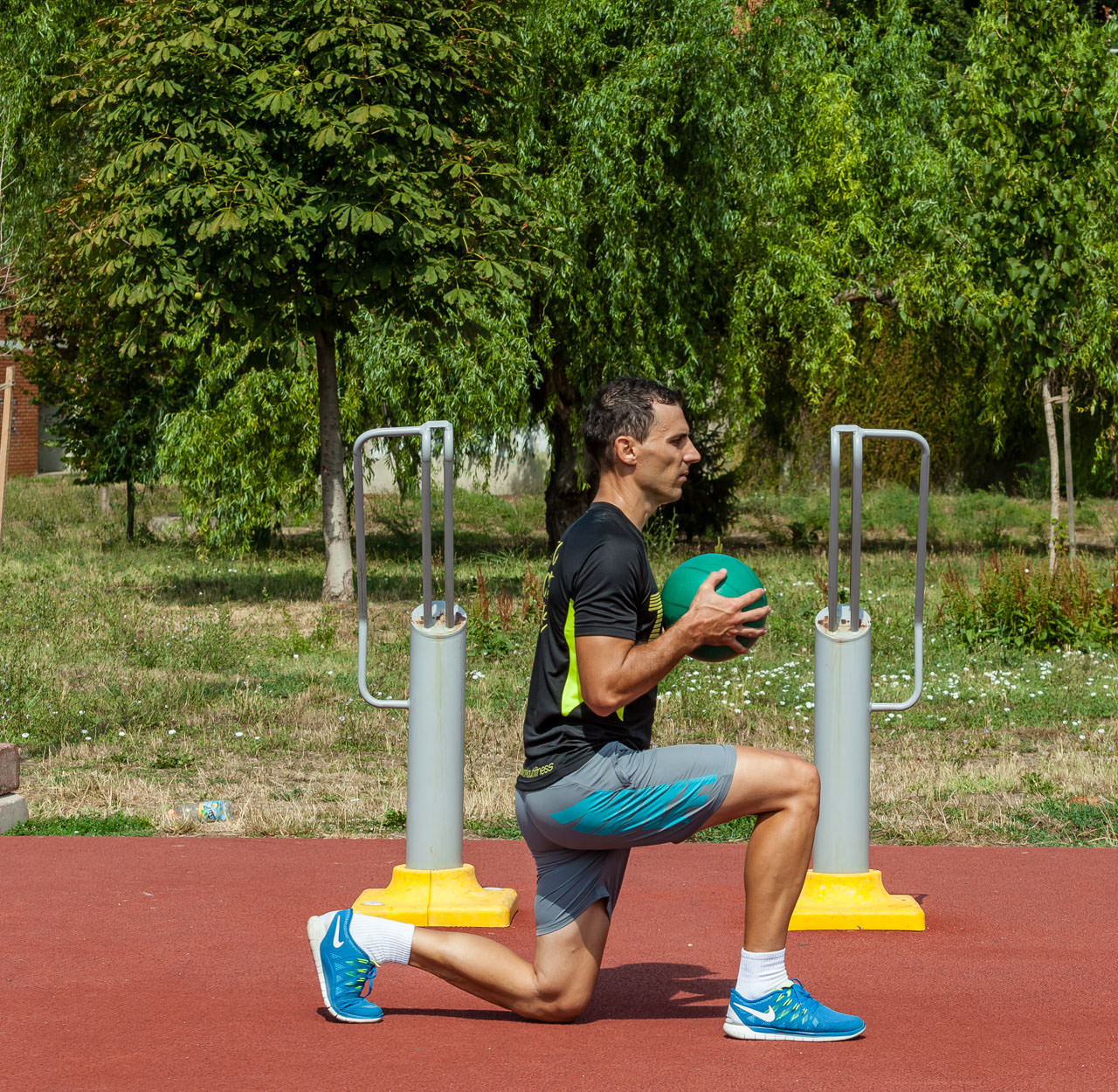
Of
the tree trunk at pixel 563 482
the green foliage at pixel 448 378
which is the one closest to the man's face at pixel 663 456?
the green foliage at pixel 448 378

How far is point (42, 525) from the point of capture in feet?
85.8

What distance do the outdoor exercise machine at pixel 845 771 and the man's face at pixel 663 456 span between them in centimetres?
141

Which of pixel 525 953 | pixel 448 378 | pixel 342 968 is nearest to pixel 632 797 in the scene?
pixel 342 968

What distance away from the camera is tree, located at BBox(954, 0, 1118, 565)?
17.3m

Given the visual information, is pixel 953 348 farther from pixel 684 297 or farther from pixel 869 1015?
pixel 869 1015

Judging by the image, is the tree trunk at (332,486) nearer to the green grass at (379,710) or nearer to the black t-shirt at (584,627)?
the green grass at (379,710)

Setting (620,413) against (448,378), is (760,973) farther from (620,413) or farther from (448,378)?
(448,378)

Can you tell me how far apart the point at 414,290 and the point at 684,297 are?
217 inches

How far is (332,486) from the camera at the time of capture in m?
16.3

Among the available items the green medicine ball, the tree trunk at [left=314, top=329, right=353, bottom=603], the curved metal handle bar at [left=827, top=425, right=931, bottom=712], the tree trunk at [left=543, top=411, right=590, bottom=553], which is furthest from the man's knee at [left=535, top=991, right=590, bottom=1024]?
the tree trunk at [left=543, top=411, right=590, bottom=553]

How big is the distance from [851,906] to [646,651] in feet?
7.09

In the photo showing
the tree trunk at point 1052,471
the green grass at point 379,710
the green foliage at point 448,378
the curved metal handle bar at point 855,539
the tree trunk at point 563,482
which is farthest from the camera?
the tree trunk at point 563,482

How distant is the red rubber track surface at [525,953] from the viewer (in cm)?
415

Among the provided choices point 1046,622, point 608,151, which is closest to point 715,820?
point 1046,622
